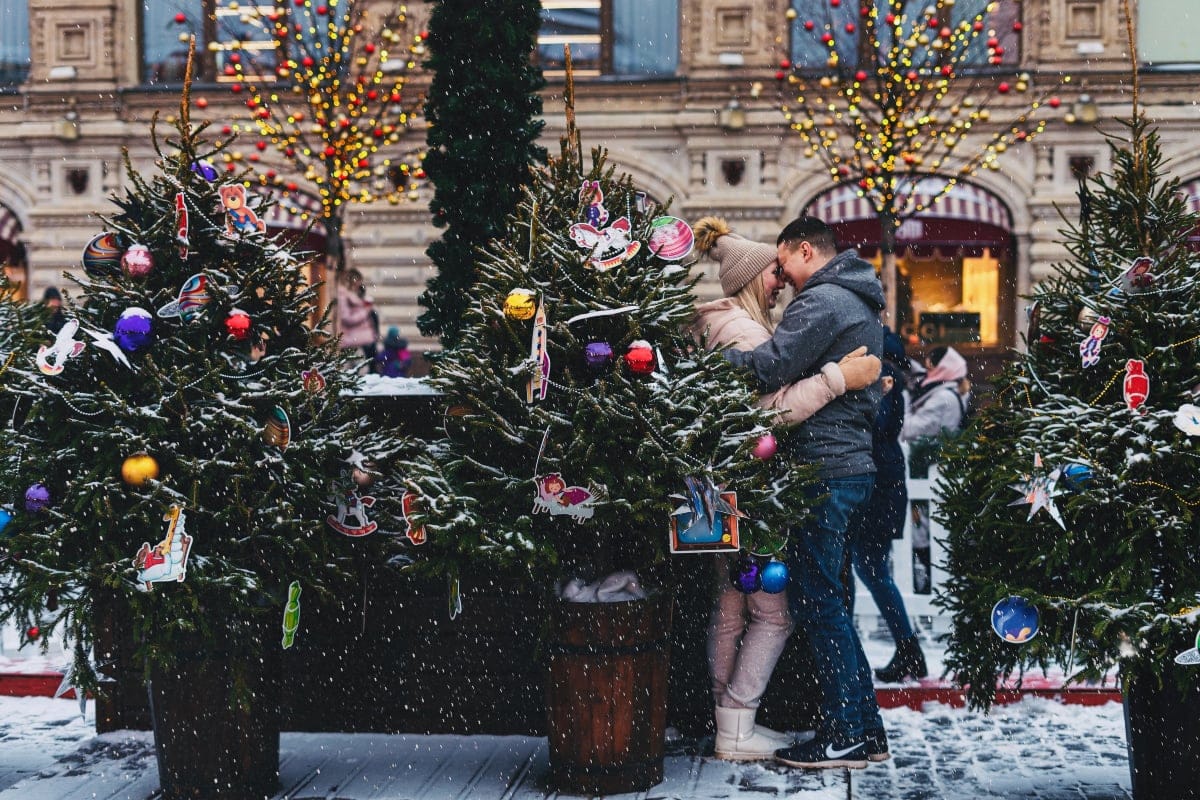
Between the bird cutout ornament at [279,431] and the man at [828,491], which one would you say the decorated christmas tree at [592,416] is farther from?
the bird cutout ornament at [279,431]

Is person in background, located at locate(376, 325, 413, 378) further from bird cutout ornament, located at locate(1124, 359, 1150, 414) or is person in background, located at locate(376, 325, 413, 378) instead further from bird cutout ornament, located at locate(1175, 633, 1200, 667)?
bird cutout ornament, located at locate(1175, 633, 1200, 667)

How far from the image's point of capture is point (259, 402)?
15.9 feet

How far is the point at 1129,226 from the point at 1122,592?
1.33 metres

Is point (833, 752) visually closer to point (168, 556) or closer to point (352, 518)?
point (352, 518)

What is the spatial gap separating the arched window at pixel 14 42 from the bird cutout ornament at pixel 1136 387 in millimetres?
19180

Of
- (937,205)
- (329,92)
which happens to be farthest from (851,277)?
(937,205)

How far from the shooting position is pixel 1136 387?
4562 millimetres

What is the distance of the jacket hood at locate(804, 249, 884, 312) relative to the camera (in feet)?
17.4

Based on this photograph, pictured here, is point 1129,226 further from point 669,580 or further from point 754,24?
point 754,24

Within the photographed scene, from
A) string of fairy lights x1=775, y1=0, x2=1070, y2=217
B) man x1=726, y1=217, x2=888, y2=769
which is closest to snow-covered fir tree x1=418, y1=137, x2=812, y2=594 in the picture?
man x1=726, y1=217, x2=888, y2=769

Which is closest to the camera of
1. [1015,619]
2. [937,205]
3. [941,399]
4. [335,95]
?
[1015,619]

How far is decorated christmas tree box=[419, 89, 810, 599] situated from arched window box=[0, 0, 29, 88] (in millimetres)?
17740

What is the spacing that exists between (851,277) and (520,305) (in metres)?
1.39

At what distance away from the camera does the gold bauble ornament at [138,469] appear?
4613 millimetres
